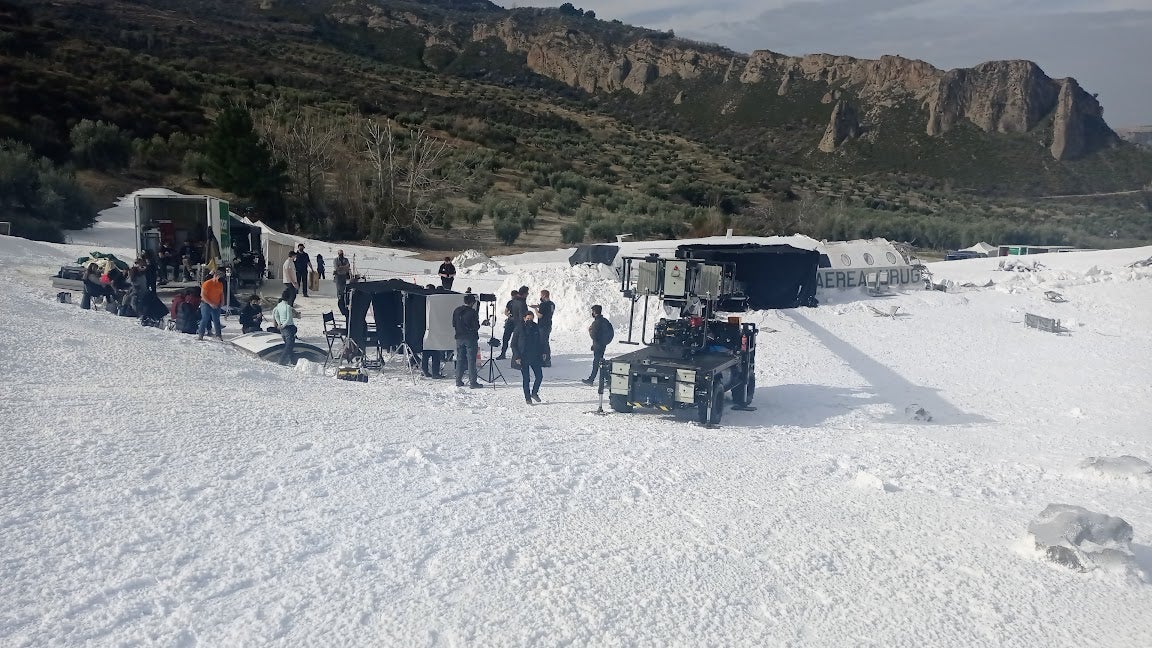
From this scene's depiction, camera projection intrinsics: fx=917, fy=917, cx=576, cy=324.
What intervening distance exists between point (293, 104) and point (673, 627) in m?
55.4

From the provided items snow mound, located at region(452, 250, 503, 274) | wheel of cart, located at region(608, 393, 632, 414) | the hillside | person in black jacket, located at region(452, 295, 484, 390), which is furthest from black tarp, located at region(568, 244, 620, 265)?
the hillside

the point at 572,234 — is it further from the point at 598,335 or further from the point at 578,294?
the point at 598,335

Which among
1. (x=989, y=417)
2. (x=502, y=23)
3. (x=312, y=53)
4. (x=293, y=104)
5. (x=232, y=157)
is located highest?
(x=502, y=23)

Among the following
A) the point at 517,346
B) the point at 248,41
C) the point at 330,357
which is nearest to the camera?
the point at 517,346

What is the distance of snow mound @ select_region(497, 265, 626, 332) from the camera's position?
18.8 m

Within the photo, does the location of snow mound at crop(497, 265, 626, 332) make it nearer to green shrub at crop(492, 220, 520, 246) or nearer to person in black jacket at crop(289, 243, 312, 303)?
person in black jacket at crop(289, 243, 312, 303)

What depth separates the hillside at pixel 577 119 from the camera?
42344mm

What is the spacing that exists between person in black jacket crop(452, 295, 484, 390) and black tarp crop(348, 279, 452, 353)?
3.06ft

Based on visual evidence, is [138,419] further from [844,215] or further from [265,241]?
[844,215]

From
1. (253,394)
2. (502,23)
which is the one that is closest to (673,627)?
(253,394)

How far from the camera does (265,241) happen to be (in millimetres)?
24672

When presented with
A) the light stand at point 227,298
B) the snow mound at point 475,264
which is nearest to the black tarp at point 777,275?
the snow mound at point 475,264

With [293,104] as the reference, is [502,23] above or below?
above

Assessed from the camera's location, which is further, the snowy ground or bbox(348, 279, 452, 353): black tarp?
bbox(348, 279, 452, 353): black tarp
